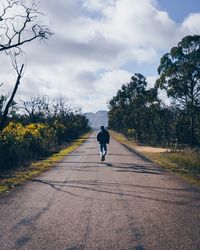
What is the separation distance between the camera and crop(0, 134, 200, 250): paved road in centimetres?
698

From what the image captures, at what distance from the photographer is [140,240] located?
7.08m

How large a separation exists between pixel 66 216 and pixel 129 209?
154 cm

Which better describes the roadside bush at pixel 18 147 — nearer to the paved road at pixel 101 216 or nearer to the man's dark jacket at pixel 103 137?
the man's dark jacket at pixel 103 137

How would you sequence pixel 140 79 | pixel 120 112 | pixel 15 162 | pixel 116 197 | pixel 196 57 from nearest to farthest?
1. pixel 116 197
2. pixel 15 162
3. pixel 196 57
4. pixel 140 79
5. pixel 120 112

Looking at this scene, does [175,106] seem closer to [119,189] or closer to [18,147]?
[18,147]

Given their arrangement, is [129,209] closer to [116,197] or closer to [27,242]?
[116,197]

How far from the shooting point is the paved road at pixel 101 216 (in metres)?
6.98

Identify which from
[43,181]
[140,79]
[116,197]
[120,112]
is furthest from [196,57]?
[120,112]

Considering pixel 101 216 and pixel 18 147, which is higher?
pixel 18 147

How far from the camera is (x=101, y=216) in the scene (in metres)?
9.06

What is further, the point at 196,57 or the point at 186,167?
the point at 196,57

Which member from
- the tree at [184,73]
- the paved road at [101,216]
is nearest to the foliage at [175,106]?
the tree at [184,73]

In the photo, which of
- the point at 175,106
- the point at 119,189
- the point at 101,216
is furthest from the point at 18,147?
the point at 175,106

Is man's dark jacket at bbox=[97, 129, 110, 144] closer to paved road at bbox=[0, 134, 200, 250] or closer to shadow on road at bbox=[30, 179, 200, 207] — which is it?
shadow on road at bbox=[30, 179, 200, 207]
